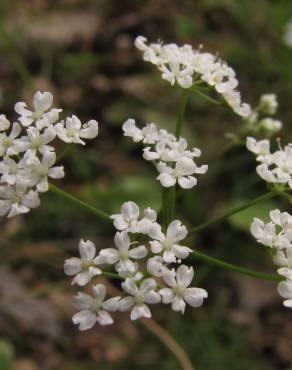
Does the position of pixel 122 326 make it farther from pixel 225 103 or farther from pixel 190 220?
pixel 225 103

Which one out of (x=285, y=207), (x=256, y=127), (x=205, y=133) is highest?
(x=205, y=133)

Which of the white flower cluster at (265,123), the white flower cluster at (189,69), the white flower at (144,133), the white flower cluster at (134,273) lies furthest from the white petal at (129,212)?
the white flower cluster at (265,123)

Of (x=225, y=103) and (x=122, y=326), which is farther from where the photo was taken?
(x=122, y=326)

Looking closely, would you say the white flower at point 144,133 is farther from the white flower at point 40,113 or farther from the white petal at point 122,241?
the white petal at point 122,241

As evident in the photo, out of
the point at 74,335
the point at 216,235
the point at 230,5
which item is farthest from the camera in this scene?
the point at 230,5

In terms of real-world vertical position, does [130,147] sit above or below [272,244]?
above

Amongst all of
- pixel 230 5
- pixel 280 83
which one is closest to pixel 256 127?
pixel 280 83

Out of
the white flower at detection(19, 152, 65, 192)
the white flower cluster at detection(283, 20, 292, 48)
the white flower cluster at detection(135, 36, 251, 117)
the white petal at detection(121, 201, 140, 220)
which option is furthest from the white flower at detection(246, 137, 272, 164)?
the white flower cluster at detection(283, 20, 292, 48)

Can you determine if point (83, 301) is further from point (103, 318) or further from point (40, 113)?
point (40, 113)
